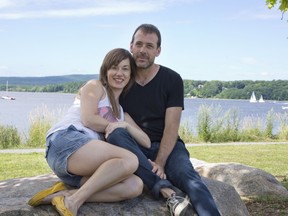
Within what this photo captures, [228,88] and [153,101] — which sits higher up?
[153,101]

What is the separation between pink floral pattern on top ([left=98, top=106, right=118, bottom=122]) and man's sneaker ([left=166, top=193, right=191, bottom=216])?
0.81m

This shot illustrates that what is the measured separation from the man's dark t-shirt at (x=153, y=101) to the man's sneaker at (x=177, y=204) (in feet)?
2.55

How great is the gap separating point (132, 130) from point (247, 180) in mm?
3393

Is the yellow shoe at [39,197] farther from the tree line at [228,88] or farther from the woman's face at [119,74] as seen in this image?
the tree line at [228,88]

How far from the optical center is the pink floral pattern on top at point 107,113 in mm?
4148

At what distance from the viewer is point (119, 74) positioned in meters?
4.19

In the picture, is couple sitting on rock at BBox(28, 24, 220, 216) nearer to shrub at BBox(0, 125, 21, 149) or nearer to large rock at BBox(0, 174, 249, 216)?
large rock at BBox(0, 174, 249, 216)

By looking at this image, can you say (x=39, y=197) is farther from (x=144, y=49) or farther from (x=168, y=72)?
(x=168, y=72)

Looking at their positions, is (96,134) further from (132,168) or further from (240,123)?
(240,123)

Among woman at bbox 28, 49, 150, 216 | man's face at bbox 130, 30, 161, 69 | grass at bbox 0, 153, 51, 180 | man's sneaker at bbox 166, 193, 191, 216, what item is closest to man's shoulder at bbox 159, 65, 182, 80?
man's face at bbox 130, 30, 161, 69

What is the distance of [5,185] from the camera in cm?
523

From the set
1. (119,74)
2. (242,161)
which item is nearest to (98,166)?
(119,74)

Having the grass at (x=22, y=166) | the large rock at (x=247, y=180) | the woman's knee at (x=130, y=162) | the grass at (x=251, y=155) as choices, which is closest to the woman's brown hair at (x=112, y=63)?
the woman's knee at (x=130, y=162)

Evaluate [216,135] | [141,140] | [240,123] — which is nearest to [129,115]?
[141,140]
